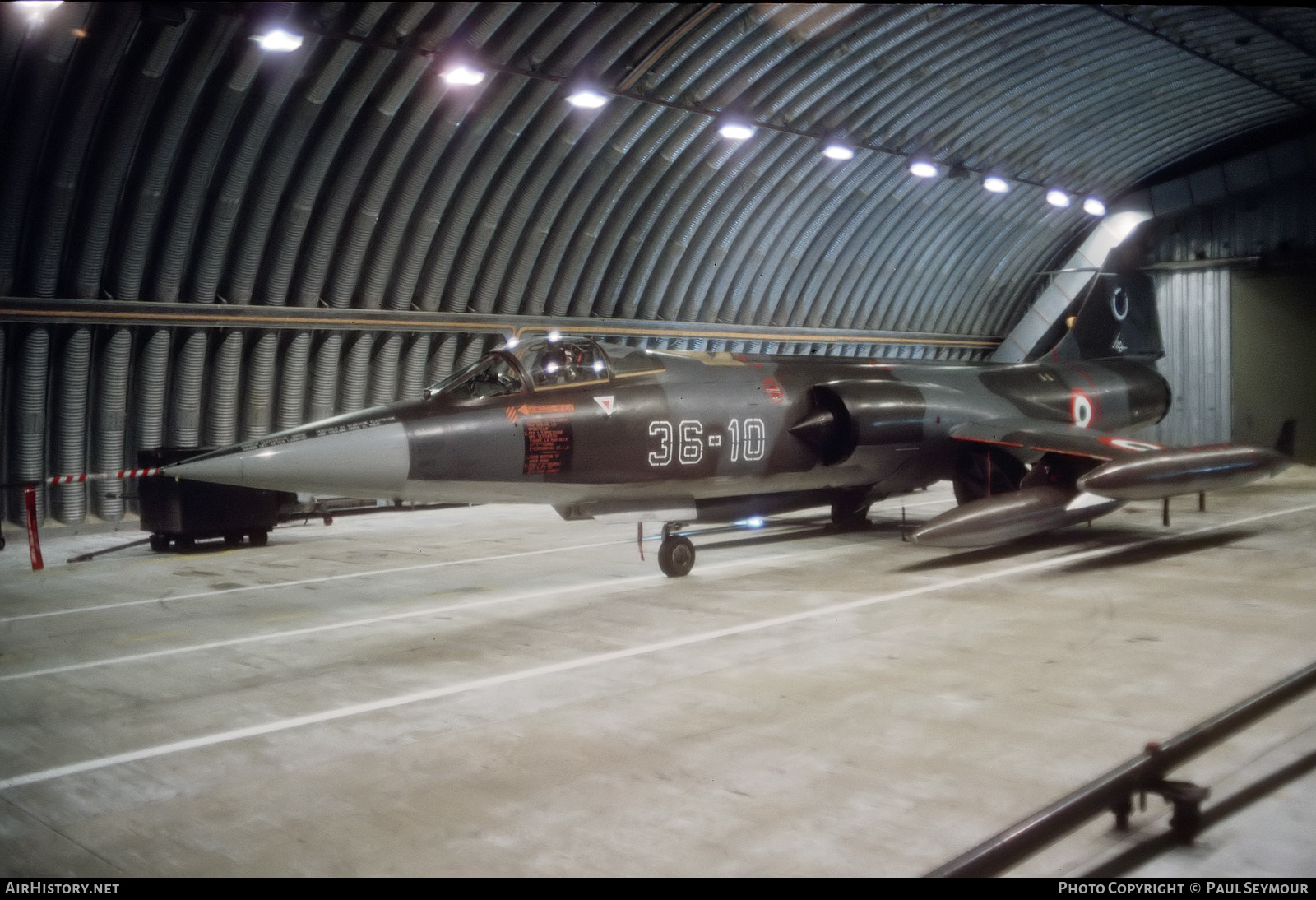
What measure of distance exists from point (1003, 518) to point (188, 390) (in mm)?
9245

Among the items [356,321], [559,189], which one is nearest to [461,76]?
[559,189]

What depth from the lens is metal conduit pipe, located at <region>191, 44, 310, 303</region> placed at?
10.5 metres

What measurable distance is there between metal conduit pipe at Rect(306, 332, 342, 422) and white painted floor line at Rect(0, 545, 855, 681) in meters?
6.17

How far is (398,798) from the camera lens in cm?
388

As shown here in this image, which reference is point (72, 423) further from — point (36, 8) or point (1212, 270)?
point (1212, 270)

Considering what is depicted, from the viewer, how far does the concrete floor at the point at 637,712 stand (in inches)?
135

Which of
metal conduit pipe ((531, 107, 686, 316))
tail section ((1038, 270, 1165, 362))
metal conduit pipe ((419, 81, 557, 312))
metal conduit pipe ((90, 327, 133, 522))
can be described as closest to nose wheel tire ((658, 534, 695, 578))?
metal conduit pipe ((419, 81, 557, 312))

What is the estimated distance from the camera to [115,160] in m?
10.2

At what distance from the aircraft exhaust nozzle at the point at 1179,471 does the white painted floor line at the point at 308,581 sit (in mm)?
4833

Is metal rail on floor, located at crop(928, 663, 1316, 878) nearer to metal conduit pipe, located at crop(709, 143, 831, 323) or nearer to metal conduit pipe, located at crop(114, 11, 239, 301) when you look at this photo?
metal conduit pipe, located at crop(114, 11, 239, 301)

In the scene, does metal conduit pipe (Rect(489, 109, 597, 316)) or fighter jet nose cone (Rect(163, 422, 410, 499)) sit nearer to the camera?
fighter jet nose cone (Rect(163, 422, 410, 499))

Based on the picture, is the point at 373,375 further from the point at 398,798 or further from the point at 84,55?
the point at 398,798

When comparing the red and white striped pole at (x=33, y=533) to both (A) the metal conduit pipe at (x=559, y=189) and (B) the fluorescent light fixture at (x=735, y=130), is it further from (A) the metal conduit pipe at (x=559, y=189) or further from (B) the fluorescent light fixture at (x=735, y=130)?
(B) the fluorescent light fixture at (x=735, y=130)
